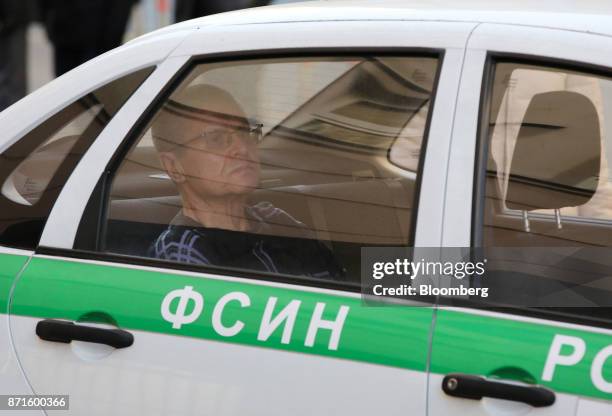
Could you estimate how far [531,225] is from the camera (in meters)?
2.52

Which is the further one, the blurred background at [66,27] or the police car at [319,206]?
the blurred background at [66,27]

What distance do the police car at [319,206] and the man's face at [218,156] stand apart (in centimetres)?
1

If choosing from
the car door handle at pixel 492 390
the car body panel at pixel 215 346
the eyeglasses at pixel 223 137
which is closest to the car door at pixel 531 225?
the car door handle at pixel 492 390

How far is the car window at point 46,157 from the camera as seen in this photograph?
2.82m

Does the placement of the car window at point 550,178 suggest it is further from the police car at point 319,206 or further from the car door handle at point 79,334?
A: the car door handle at point 79,334

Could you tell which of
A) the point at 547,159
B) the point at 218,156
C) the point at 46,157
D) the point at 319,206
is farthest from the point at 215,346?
the point at 547,159

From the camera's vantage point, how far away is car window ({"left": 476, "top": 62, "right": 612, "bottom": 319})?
2.44 meters

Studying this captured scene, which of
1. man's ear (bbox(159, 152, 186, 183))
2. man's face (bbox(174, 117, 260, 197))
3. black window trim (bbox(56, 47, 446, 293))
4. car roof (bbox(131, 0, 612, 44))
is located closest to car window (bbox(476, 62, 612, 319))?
car roof (bbox(131, 0, 612, 44))

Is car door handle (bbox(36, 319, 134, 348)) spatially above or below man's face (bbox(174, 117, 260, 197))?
below

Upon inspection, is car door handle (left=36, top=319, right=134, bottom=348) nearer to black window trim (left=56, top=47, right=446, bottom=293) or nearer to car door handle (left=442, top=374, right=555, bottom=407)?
black window trim (left=56, top=47, right=446, bottom=293)

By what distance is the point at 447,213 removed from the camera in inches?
95.3

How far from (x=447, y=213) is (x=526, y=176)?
0.23m

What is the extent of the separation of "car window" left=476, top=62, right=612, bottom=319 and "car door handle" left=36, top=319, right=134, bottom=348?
2.62 feet

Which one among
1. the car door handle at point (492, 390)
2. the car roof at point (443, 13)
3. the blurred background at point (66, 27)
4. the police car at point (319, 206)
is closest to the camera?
the car door handle at point (492, 390)
